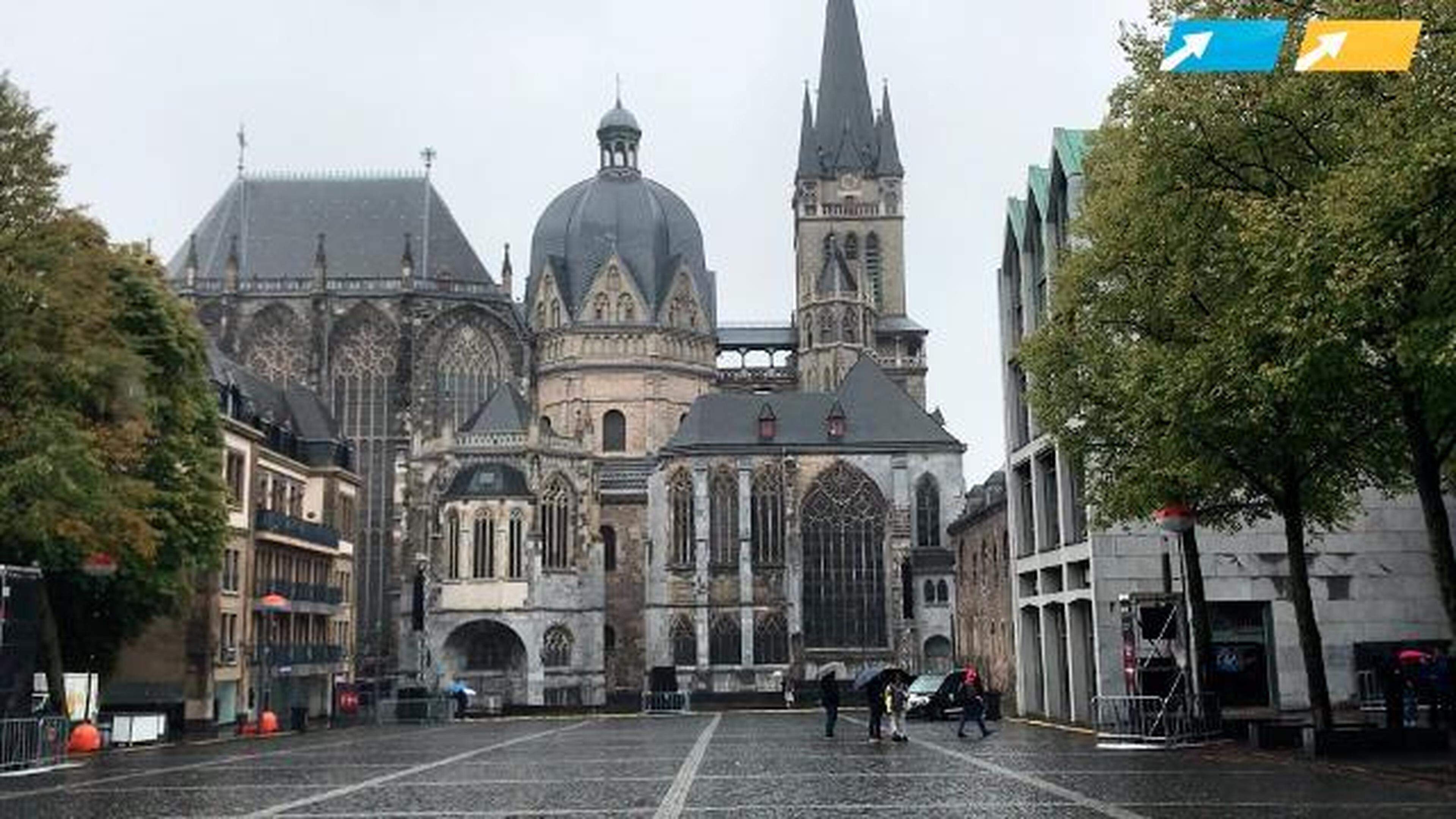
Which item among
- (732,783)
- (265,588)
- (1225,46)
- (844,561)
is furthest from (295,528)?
(1225,46)

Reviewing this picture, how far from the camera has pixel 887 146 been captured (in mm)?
113062

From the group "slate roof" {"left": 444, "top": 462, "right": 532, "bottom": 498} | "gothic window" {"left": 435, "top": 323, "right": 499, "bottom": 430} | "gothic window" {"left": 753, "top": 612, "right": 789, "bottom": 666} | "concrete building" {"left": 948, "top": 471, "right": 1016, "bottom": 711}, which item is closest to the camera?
"concrete building" {"left": 948, "top": 471, "right": 1016, "bottom": 711}

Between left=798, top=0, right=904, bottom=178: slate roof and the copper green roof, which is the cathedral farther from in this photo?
the copper green roof

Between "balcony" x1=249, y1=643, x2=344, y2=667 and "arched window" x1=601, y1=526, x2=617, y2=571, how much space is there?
72.8 ft

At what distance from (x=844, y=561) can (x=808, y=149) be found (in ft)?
146

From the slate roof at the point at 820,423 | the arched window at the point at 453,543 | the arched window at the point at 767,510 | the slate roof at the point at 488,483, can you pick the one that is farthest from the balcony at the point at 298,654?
the slate roof at the point at 820,423

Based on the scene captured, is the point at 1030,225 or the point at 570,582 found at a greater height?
the point at 1030,225

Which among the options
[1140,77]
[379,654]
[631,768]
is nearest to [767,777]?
[631,768]

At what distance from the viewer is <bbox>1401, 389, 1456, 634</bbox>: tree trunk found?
736 inches

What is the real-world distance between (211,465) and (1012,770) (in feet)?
81.5

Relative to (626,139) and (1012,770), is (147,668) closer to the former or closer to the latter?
(1012,770)

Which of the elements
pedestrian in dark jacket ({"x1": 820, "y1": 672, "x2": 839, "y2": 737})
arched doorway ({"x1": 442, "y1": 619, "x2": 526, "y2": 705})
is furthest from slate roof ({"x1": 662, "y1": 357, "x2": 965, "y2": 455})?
pedestrian in dark jacket ({"x1": 820, "y1": 672, "x2": 839, "y2": 737})

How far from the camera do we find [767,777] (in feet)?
65.6

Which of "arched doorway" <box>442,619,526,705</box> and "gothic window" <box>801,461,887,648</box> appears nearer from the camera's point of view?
"arched doorway" <box>442,619,526,705</box>
